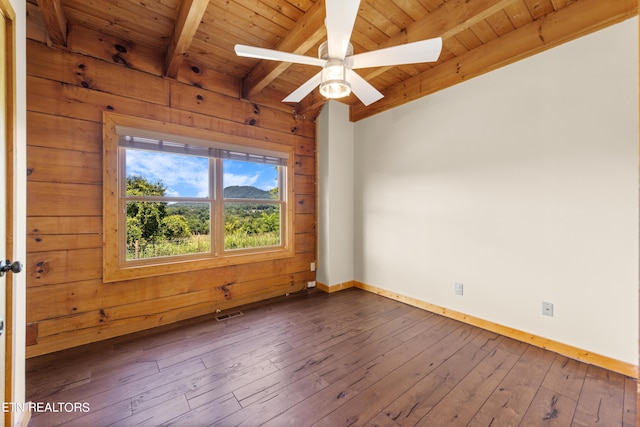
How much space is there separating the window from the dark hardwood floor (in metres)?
0.81

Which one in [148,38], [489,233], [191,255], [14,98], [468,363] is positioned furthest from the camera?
[191,255]

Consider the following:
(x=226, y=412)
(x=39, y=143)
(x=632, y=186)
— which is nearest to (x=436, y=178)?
(x=632, y=186)

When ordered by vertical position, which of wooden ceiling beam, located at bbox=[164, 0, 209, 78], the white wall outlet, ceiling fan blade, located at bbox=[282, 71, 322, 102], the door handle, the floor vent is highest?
wooden ceiling beam, located at bbox=[164, 0, 209, 78]

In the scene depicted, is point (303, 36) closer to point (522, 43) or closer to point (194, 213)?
point (522, 43)

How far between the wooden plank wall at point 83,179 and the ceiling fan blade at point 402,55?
194 cm

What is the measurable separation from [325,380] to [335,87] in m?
2.02

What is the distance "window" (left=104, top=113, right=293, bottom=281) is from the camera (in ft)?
8.10

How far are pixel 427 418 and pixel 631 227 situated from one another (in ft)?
6.46

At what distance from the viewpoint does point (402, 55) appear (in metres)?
1.67

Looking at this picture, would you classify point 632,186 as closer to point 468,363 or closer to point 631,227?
point 631,227

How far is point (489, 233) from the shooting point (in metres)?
2.57

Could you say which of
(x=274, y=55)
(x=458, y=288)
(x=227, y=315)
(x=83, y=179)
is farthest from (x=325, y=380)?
(x=83, y=179)

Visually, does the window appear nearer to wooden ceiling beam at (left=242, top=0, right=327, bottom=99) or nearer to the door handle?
wooden ceiling beam at (left=242, top=0, right=327, bottom=99)

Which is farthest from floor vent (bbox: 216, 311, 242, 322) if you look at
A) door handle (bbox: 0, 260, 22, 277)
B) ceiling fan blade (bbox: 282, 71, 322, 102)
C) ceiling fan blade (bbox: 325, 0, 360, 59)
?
ceiling fan blade (bbox: 325, 0, 360, 59)
